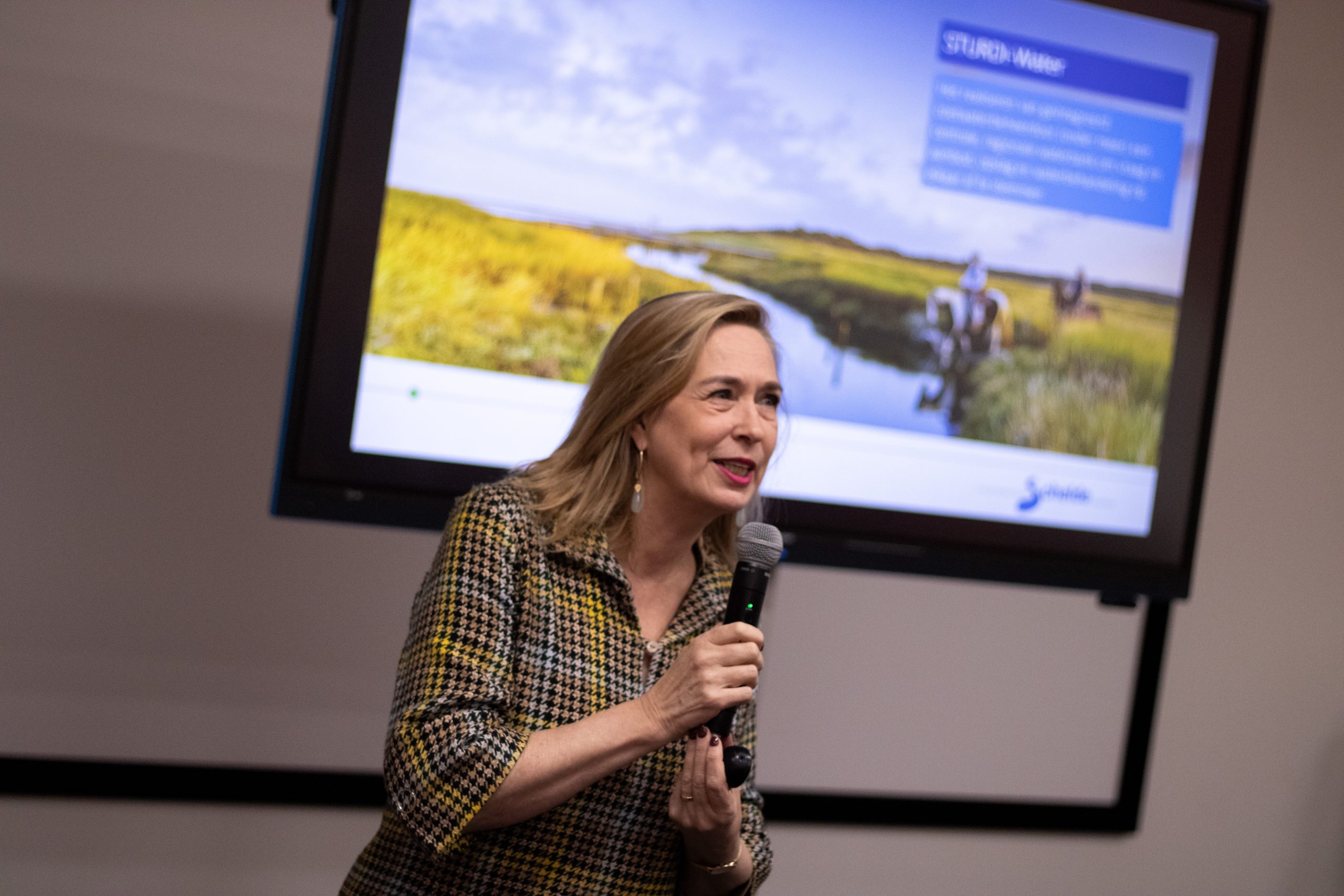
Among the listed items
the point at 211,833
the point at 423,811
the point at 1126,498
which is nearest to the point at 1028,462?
the point at 1126,498

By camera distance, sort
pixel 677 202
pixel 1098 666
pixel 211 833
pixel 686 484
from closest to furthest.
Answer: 1. pixel 686 484
2. pixel 677 202
3. pixel 211 833
4. pixel 1098 666

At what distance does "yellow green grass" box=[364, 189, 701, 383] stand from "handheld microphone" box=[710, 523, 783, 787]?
1014 millimetres

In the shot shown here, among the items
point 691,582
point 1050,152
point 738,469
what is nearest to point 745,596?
point 738,469

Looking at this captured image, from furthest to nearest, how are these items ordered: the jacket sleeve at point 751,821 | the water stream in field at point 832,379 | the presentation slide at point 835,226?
the water stream in field at point 832,379, the presentation slide at point 835,226, the jacket sleeve at point 751,821

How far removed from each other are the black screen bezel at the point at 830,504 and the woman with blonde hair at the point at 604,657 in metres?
0.62

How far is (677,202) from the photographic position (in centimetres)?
A: 236

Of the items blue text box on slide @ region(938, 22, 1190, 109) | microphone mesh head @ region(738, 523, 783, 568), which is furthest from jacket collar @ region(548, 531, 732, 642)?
blue text box on slide @ region(938, 22, 1190, 109)

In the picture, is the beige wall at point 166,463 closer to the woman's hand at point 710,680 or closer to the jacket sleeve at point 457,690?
the jacket sleeve at point 457,690

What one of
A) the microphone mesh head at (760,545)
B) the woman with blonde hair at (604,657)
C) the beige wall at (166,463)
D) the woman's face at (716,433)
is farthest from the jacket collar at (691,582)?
the beige wall at (166,463)

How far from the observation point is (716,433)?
5.01 ft

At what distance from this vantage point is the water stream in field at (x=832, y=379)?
7.91ft

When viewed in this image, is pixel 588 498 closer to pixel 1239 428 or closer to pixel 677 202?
pixel 677 202

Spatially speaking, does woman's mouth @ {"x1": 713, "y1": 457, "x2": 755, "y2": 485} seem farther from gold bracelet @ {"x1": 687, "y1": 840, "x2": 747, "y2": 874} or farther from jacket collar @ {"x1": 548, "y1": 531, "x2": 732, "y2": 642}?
gold bracelet @ {"x1": 687, "y1": 840, "x2": 747, "y2": 874}

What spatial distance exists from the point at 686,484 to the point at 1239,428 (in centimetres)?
252
